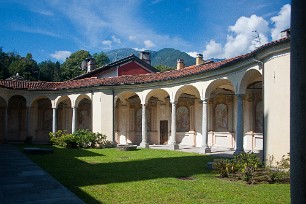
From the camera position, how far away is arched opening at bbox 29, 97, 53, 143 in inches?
1125

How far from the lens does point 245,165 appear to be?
1016 cm

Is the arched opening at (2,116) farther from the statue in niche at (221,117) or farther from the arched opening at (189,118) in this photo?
the statue in niche at (221,117)

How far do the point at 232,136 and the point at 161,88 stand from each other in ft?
20.2

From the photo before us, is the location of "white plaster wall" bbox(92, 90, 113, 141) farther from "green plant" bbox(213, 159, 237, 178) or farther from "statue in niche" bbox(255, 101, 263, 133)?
"green plant" bbox(213, 159, 237, 178)

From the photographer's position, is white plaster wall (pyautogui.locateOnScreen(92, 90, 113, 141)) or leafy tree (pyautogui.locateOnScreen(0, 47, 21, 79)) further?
leafy tree (pyautogui.locateOnScreen(0, 47, 21, 79))

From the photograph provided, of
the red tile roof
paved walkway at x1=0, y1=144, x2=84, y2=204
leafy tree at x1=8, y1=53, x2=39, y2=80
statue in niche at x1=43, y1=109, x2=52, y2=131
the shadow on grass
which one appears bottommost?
the shadow on grass

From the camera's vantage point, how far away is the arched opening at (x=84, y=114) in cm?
2897

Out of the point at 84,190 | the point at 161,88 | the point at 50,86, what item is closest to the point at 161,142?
the point at 161,88

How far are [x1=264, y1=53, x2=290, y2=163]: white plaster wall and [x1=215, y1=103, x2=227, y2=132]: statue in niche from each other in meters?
9.98

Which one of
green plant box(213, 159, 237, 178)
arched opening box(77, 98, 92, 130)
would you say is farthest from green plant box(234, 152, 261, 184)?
arched opening box(77, 98, 92, 130)

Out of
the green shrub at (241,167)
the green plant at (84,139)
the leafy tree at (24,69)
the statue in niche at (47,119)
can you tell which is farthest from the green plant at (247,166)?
the leafy tree at (24,69)

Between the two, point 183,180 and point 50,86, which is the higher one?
point 50,86

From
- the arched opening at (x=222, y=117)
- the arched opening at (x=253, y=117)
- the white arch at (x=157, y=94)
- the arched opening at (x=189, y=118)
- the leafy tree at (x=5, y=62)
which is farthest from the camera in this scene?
the leafy tree at (x=5, y=62)

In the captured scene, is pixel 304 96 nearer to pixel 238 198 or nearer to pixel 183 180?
pixel 238 198
